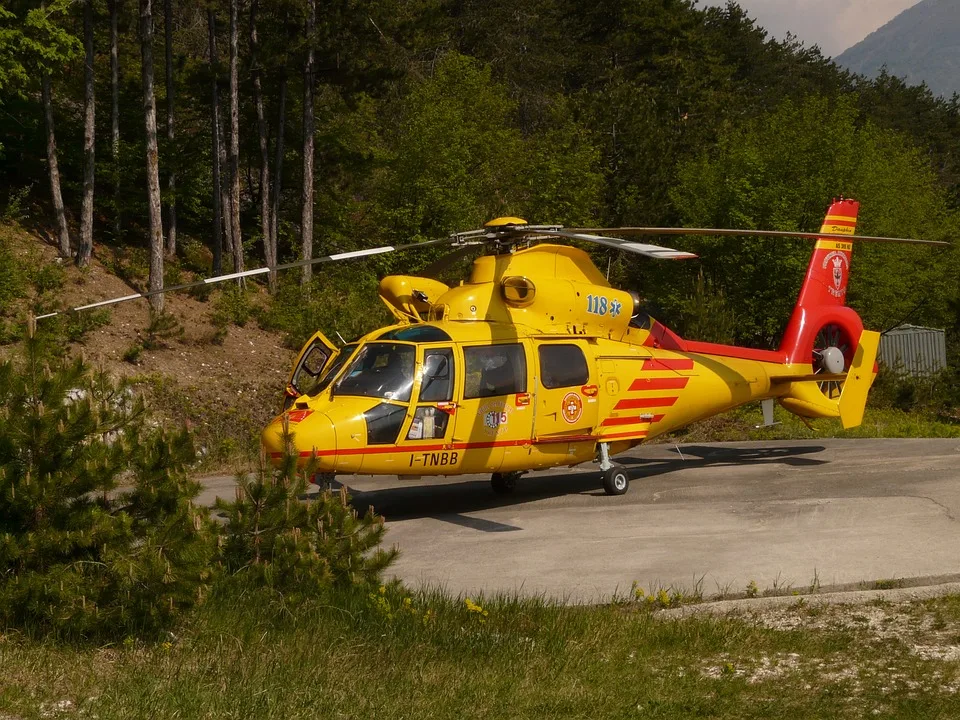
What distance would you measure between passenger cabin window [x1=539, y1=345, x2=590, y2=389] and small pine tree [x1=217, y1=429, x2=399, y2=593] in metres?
5.84

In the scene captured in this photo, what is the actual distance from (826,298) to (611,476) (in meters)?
5.59

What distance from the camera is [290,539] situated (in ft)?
25.8

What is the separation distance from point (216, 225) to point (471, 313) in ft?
64.9

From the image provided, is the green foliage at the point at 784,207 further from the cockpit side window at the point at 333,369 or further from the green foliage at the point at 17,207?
the cockpit side window at the point at 333,369

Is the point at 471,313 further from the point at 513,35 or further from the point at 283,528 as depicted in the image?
the point at 513,35

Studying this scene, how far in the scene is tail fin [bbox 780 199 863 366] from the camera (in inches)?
655

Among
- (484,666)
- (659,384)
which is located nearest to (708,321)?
(659,384)

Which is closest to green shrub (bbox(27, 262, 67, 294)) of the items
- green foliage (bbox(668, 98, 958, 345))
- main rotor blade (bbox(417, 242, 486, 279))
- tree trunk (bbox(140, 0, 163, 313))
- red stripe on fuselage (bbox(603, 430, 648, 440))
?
tree trunk (bbox(140, 0, 163, 313))

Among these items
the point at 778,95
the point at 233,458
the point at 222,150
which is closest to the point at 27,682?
the point at 233,458

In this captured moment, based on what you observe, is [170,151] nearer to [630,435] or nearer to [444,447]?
[630,435]

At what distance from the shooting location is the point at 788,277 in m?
36.8

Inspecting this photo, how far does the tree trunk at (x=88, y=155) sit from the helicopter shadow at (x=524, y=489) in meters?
15.3

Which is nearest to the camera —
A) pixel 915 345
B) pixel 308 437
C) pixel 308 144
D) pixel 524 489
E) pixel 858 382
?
pixel 308 437

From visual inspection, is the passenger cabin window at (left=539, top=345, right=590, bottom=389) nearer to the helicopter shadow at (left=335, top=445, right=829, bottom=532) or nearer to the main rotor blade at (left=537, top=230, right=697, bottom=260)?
the main rotor blade at (left=537, top=230, right=697, bottom=260)
